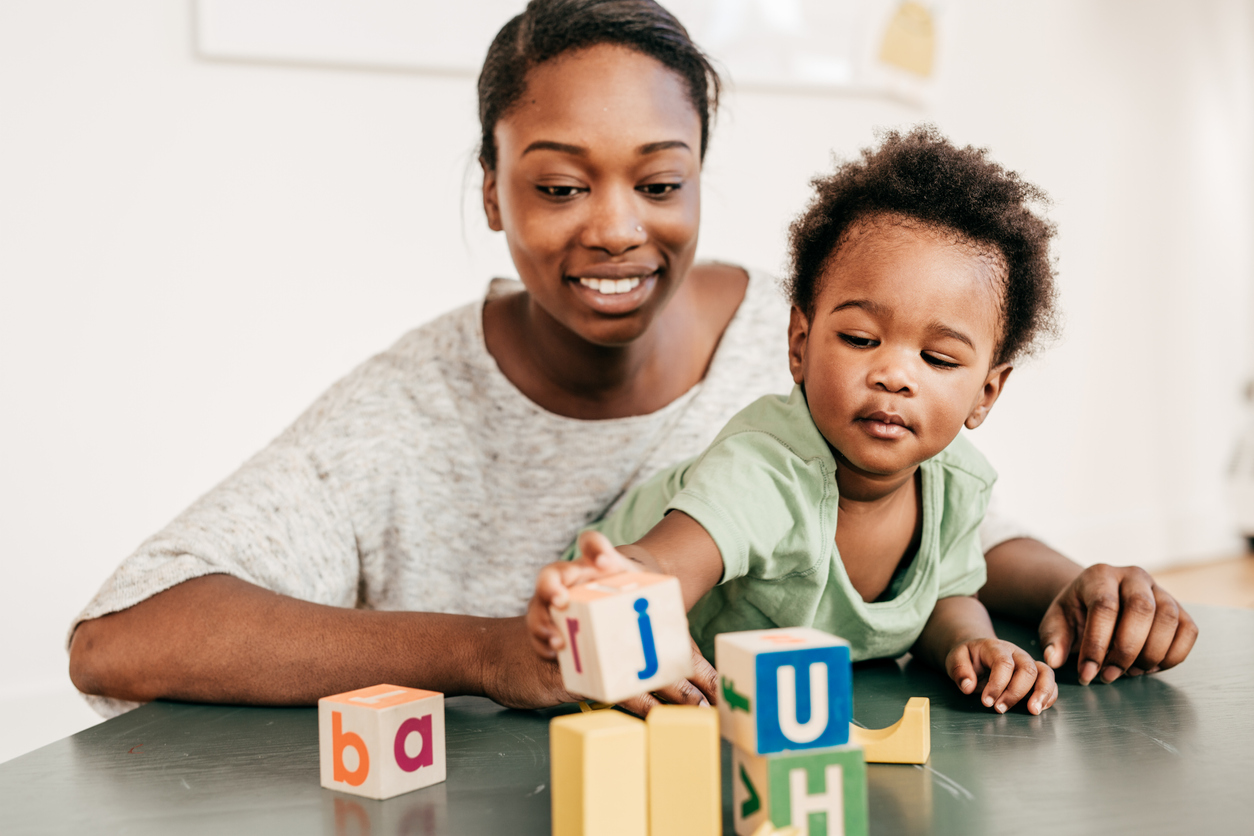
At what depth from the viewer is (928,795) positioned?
596mm

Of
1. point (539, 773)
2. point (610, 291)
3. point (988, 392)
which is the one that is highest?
point (610, 291)

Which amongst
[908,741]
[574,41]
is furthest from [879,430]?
[574,41]

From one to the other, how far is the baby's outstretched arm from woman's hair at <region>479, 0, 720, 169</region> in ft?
1.91

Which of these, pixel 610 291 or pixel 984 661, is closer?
pixel 984 661

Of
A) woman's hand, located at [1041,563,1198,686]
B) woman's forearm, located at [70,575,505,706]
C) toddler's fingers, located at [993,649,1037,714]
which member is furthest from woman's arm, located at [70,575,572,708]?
woman's hand, located at [1041,563,1198,686]

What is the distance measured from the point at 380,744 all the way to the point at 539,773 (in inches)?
4.0

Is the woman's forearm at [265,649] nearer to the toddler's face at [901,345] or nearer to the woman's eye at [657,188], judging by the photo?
the toddler's face at [901,345]

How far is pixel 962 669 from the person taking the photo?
814 mm

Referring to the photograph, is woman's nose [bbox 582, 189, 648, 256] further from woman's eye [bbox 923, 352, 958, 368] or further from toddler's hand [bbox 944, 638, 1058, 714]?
toddler's hand [bbox 944, 638, 1058, 714]

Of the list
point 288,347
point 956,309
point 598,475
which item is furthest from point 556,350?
point 288,347

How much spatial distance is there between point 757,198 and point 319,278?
111 centimetres

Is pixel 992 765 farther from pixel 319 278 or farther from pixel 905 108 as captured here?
pixel 905 108

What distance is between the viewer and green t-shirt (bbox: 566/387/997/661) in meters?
0.79

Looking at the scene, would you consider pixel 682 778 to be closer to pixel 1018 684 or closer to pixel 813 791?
pixel 813 791
